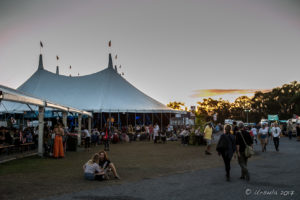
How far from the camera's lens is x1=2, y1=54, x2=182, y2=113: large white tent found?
30.2 meters

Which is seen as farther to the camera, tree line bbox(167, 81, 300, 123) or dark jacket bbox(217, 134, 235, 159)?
tree line bbox(167, 81, 300, 123)

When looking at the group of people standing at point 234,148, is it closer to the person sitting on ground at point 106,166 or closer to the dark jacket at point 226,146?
the dark jacket at point 226,146

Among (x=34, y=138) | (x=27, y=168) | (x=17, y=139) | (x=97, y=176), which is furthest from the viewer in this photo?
(x=34, y=138)

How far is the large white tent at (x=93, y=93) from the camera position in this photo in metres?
30.2

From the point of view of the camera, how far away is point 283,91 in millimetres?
70875

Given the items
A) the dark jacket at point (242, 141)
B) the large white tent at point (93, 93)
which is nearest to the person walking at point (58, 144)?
the dark jacket at point (242, 141)

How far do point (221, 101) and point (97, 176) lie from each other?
3310 inches

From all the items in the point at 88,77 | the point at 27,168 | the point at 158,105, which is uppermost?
the point at 88,77

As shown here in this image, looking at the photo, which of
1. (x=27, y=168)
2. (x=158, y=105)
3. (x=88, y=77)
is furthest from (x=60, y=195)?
(x=88, y=77)

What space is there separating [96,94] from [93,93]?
491 millimetres

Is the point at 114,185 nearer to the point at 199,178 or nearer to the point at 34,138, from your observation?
the point at 199,178

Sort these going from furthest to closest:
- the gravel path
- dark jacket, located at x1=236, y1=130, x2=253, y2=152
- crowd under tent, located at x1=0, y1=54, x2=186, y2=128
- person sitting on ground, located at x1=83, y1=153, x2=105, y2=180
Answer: crowd under tent, located at x1=0, y1=54, x2=186, y2=128
dark jacket, located at x1=236, y1=130, x2=253, y2=152
person sitting on ground, located at x1=83, y1=153, x2=105, y2=180
the gravel path

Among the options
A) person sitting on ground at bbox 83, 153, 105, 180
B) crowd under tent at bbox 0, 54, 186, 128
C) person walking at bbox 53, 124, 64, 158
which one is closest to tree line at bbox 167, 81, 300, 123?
crowd under tent at bbox 0, 54, 186, 128

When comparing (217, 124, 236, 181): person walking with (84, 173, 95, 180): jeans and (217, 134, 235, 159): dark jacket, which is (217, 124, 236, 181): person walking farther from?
(84, 173, 95, 180): jeans
